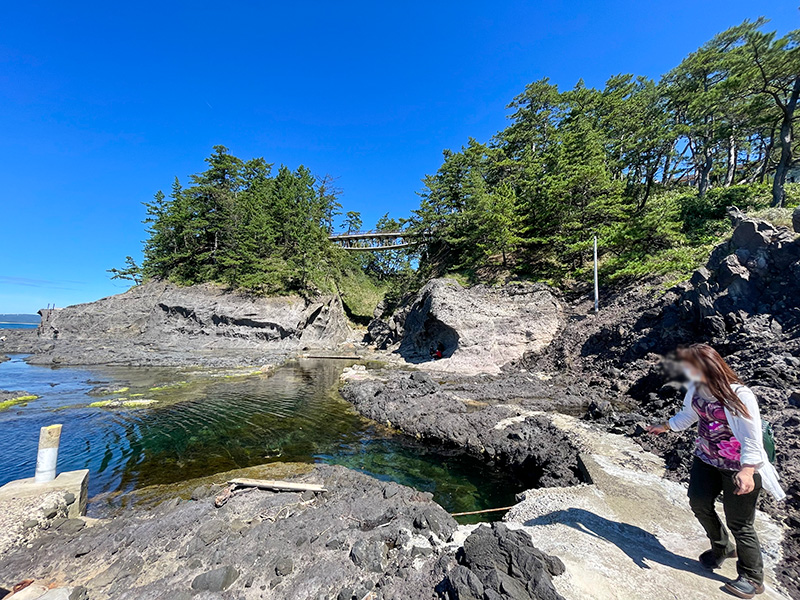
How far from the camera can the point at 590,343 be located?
15359mm

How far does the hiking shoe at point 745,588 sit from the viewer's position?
2.68m

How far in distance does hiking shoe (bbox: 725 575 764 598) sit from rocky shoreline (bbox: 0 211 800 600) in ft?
1.11

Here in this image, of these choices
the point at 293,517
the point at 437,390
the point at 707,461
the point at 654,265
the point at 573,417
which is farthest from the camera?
the point at 654,265

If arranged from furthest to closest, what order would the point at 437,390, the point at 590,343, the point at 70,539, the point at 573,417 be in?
the point at 590,343, the point at 437,390, the point at 573,417, the point at 70,539

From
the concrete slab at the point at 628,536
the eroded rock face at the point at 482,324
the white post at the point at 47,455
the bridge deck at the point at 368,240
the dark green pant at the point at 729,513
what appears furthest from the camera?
the bridge deck at the point at 368,240

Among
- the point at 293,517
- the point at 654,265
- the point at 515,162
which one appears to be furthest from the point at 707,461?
the point at 515,162

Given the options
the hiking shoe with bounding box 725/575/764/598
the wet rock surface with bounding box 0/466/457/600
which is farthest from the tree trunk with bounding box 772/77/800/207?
the wet rock surface with bounding box 0/466/457/600

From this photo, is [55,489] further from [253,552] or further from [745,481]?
[745,481]

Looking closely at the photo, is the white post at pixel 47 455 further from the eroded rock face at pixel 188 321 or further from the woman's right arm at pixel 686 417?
the eroded rock face at pixel 188 321

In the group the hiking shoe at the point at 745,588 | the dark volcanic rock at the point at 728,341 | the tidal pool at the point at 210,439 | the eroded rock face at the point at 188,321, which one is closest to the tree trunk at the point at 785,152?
the dark volcanic rock at the point at 728,341

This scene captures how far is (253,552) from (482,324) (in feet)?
60.6

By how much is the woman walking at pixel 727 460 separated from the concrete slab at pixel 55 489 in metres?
8.47

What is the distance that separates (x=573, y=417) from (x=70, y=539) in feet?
36.4

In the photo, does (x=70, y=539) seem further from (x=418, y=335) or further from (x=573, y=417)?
(x=418, y=335)
